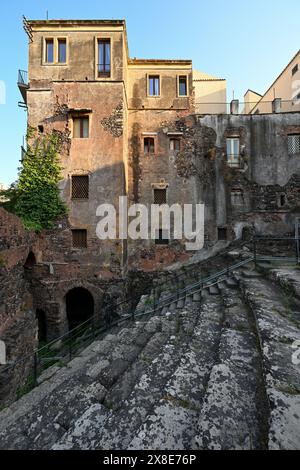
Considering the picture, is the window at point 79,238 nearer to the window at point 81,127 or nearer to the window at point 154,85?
the window at point 81,127

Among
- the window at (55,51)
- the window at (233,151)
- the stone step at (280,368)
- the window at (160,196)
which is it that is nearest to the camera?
the stone step at (280,368)

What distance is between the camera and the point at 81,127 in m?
13.1

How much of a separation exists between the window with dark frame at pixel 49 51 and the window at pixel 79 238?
30.3ft

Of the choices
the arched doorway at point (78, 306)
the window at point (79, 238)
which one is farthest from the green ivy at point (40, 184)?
the arched doorway at point (78, 306)

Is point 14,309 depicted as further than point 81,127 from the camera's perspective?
No

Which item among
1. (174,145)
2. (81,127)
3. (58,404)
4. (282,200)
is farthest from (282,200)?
(58,404)

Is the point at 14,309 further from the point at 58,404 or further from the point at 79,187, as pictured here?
the point at 79,187

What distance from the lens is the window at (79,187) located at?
13.1 m

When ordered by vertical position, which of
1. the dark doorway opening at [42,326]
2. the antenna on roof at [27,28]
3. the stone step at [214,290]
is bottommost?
the dark doorway opening at [42,326]

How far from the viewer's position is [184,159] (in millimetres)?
15047

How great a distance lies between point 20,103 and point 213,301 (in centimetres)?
1549

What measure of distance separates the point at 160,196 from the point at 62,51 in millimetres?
9428

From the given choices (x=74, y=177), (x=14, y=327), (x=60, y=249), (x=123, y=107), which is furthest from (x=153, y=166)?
(x=14, y=327)
